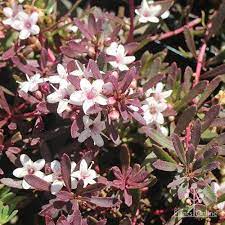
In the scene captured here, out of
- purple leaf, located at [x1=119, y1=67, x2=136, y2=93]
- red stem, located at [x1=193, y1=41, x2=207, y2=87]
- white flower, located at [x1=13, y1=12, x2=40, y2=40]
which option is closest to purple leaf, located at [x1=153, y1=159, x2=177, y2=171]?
purple leaf, located at [x1=119, y1=67, x2=136, y2=93]

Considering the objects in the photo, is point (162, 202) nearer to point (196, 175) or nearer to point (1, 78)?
point (196, 175)

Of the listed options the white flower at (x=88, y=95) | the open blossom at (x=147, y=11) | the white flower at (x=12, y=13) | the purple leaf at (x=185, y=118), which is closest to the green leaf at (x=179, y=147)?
the purple leaf at (x=185, y=118)

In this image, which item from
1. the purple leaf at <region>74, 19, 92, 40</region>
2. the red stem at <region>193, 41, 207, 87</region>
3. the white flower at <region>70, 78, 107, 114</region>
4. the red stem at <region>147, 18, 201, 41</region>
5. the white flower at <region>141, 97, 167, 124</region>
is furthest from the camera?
the red stem at <region>147, 18, 201, 41</region>

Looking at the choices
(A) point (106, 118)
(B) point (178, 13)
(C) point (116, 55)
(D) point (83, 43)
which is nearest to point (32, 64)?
(D) point (83, 43)

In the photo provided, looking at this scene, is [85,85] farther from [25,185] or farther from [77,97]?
[25,185]

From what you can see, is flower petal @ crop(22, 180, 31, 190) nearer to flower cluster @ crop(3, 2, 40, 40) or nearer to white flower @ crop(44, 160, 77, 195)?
white flower @ crop(44, 160, 77, 195)

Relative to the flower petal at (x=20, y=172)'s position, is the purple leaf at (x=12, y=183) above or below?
below

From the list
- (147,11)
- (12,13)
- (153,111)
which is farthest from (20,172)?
(147,11)

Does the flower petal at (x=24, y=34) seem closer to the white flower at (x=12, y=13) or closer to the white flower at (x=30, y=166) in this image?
the white flower at (x=12, y=13)
